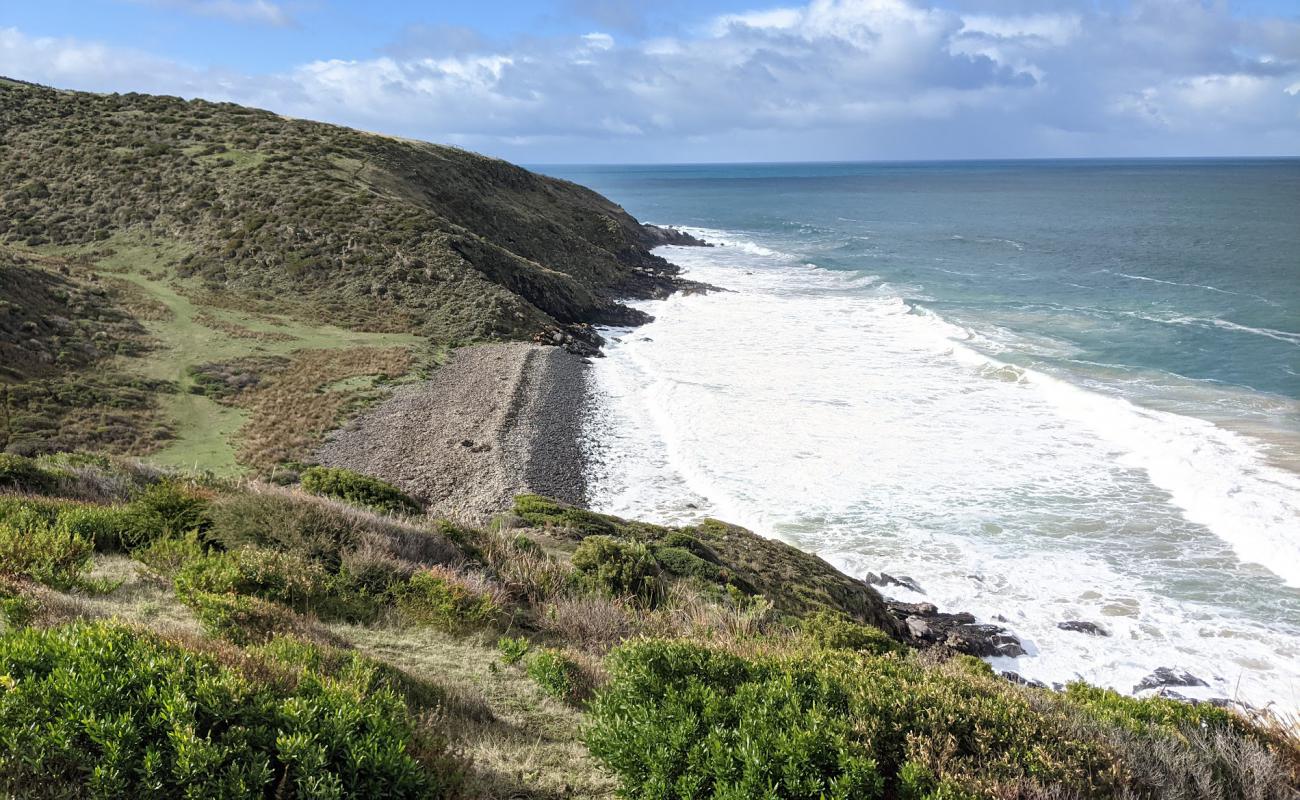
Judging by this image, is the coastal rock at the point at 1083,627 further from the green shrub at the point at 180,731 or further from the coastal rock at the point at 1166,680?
the green shrub at the point at 180,731

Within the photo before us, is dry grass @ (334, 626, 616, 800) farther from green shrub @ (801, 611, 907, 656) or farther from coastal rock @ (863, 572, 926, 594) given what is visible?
coastal rock @ (863, 572, 926, 594)

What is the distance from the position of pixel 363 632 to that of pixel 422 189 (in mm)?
48871

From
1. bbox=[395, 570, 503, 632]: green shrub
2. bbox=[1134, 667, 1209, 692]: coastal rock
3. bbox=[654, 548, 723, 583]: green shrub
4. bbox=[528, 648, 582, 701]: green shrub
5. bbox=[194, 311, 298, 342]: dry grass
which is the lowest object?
bbox=[1134, 667, 1209, 692]: coastal rock

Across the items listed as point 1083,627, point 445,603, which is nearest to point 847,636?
point 445,603

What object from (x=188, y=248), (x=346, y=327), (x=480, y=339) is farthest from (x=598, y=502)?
(x=188, y=248)

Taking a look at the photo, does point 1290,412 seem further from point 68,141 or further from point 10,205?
point 68,141

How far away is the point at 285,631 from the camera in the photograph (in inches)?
263

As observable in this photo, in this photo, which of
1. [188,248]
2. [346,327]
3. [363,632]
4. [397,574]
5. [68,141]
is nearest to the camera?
[363,632]

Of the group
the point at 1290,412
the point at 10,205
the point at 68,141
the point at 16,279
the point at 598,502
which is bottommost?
the point at 598,502

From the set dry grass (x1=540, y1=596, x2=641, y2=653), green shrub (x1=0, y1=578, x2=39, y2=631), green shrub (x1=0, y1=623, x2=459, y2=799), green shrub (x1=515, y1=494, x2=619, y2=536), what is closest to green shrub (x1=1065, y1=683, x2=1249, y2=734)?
dry grass (x1=540, y1=596, x2=641, y2=653)

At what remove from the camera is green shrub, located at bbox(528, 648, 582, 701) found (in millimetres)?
6738

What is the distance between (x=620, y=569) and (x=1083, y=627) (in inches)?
384

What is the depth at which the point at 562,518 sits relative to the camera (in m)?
15.6

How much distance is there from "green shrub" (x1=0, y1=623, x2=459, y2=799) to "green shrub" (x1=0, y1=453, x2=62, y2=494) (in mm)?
7849
